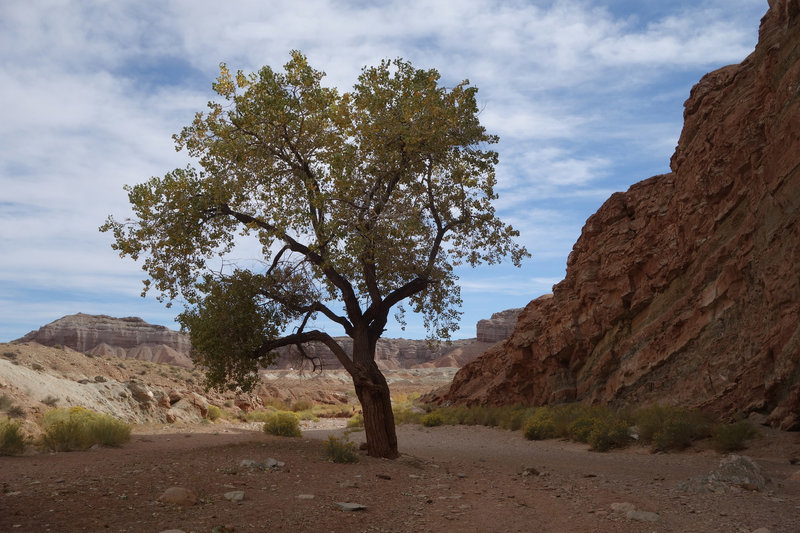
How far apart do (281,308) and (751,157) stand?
13828mm

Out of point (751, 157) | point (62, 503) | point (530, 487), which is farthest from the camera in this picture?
point (751, 157)

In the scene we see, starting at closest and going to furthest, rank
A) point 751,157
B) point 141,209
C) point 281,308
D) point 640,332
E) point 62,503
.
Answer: point 62,503 → point 141,209 → point 281,308 → point 751,157 → point 640,332

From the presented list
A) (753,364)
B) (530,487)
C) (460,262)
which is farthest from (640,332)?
(530,487)

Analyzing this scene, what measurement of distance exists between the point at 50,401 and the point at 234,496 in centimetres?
1552

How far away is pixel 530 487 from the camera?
9.93m

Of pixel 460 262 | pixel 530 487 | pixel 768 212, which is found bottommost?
pixel 530 487

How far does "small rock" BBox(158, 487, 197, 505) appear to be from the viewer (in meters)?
7.41

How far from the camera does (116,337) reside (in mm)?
111875

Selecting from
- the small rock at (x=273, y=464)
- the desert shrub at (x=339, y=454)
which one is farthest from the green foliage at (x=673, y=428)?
the small rock at (x=273, y=464)

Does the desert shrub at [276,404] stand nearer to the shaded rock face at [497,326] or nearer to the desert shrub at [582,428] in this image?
the desert shrub at [582,428]

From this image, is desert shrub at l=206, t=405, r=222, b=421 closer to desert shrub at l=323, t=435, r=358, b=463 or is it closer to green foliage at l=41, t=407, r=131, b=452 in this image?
green foliage at l=41, t=407, r=131, b=452

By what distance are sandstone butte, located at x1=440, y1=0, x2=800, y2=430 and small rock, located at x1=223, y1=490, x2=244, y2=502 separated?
38.9 ft

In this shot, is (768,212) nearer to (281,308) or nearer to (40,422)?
(281,308)

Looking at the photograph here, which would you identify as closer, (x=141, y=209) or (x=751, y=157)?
(x=141, y=209)
